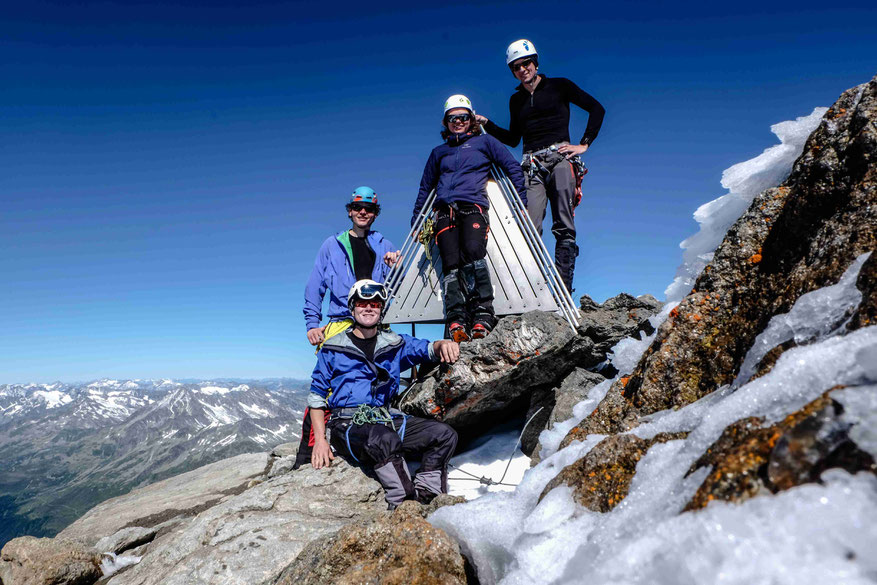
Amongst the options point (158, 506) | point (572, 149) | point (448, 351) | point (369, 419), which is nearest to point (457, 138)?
point (572, 149)

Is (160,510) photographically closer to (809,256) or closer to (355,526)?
(355,526)

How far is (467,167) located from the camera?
8312 mm

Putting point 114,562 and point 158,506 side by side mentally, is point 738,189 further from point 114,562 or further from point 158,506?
point 158,506

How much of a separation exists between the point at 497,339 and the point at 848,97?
4979mm

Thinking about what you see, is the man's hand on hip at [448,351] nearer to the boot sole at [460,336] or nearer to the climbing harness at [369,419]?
the boot sole at [460,336]

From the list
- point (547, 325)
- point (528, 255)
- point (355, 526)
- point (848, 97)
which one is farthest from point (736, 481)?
point (528, 255)

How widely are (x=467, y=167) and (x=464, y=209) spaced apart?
0.86 metres

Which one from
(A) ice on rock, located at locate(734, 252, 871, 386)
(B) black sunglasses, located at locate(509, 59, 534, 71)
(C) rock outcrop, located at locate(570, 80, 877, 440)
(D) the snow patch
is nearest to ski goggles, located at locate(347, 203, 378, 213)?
(B) black sunglasses, located at locate(509, 59, 534, 71)

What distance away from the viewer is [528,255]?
29.0 feet

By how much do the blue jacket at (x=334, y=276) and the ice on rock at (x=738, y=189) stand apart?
5886 mm

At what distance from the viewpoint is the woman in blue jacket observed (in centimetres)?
778

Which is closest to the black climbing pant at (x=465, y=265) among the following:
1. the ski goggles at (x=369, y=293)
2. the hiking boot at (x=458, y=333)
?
the hiking boot at (x=458, y=333)

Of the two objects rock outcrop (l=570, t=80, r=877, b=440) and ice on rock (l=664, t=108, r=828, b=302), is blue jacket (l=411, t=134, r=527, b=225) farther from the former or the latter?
rock outcrop (l=570, t=80, r=877, b=440)

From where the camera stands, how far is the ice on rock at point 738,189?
12.5 feet
